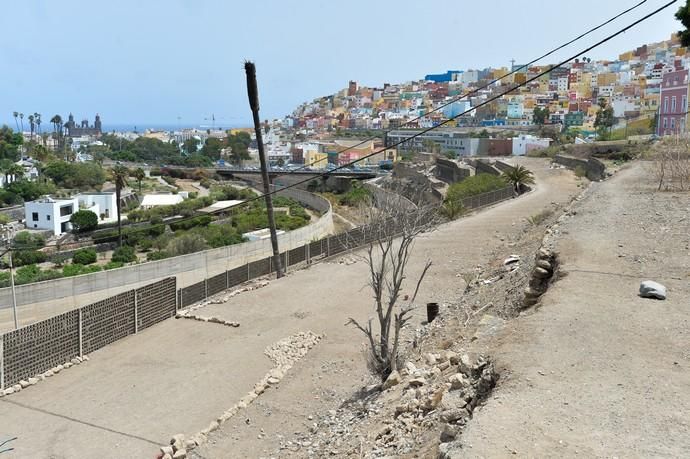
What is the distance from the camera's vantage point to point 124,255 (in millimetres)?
34375

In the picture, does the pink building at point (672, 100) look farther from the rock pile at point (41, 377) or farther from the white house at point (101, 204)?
the rock pile at point (41, 377)

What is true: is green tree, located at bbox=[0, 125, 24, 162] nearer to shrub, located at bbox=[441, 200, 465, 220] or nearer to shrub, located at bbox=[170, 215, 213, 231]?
shrub, located at bbox=[170, 215, 213, 231]

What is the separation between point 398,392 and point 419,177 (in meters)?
48.3

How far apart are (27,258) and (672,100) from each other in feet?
147

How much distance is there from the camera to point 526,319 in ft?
26.4

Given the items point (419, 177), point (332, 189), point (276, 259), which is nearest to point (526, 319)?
point (276, 259)

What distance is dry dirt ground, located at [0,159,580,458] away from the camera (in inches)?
352

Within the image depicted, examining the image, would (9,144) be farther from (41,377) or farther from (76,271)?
(41,377)

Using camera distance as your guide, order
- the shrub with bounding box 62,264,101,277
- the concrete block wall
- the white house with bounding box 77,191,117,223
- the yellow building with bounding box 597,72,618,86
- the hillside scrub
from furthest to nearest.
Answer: the yellow building with bounding box 597,72,618,86
the white house with bounding box 77,191,117,223
the hillside scrub
the shrub with bounding box 62,264,101,277
the concrete block wall

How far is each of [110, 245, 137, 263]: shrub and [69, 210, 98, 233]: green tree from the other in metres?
13.5

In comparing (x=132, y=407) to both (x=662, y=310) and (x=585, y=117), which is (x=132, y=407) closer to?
(x=662, y=310)

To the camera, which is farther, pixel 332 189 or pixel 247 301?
pixel 332 189

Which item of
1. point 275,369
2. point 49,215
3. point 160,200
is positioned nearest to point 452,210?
point 275,369

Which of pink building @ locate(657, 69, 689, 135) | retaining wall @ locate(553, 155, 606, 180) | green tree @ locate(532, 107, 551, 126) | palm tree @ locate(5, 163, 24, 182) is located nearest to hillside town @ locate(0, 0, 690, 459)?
retaining wall @ locate(553, 155, 606, 180)
